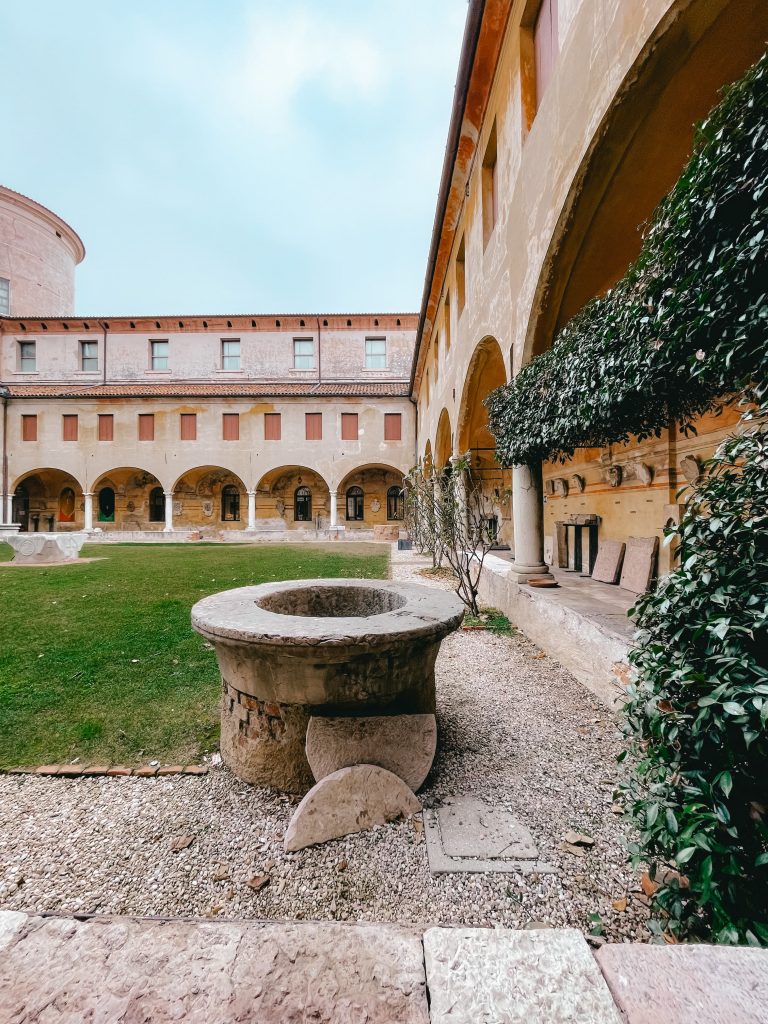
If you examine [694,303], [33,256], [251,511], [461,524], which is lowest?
[461,524]

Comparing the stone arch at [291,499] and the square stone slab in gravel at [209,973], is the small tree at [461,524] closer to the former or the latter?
the square stone slab in gravel at [209,973]

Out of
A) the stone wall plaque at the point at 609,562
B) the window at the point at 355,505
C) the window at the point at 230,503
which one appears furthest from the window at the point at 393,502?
the stone wall plaque at the point at 609,562

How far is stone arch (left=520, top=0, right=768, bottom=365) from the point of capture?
2936 mm

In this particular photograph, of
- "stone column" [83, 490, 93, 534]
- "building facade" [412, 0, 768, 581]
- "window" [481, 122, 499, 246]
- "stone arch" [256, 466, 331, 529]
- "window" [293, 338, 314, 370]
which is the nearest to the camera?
"building facade" [412, 0, 768, 581]

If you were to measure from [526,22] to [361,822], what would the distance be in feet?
27.2

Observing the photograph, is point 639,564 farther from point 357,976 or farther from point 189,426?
point 189,426

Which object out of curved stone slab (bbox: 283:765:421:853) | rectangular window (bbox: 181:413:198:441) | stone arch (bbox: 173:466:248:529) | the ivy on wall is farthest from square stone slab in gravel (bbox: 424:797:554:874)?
stone arch (bbox: 173:466:248:529)

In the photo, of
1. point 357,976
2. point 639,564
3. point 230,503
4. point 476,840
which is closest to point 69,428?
point 230,503

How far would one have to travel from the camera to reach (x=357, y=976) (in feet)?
3.19

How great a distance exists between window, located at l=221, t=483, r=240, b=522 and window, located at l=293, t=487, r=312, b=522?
3370mm

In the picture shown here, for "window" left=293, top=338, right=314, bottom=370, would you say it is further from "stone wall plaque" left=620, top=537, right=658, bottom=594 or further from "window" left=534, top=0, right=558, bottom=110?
"stone wall plaque" left=620, top=537, right=658, bottom=594

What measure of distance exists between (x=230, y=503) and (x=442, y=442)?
1557cm

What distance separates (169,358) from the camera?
25.2 meters

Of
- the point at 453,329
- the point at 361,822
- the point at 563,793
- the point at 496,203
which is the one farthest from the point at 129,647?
the point at 453,329
